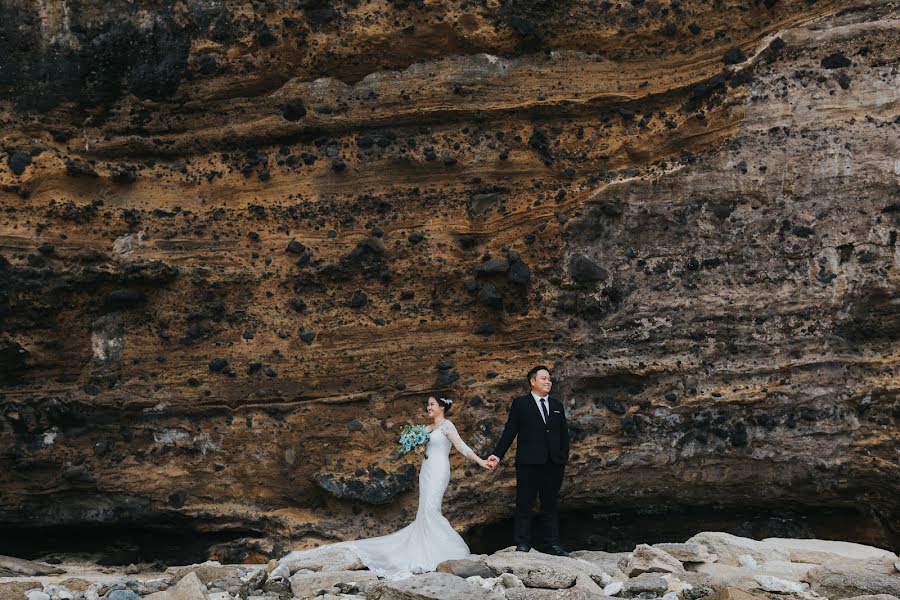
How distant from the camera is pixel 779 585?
8.84 m

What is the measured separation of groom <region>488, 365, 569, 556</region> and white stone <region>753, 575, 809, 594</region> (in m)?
1.69

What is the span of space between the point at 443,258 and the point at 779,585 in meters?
4.27

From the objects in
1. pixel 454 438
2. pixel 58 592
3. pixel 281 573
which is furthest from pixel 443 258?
pixel 58 592

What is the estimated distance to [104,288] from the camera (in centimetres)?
1121

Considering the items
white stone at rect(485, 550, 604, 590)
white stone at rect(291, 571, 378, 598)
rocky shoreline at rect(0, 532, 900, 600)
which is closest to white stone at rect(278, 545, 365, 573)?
rocky shoreline at rect(0, 532, 900, 600)

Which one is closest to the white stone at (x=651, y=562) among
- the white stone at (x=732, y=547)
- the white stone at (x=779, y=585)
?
the white stone at (x=779, y=585)

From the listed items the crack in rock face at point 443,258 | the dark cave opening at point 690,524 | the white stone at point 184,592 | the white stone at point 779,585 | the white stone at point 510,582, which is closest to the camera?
the white stone at point 184,592

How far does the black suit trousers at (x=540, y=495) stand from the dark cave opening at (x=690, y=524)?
54.7 inches

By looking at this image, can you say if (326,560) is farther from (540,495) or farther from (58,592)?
(58,592)

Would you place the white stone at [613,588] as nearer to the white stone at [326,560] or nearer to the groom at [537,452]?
the groom at [537,452]

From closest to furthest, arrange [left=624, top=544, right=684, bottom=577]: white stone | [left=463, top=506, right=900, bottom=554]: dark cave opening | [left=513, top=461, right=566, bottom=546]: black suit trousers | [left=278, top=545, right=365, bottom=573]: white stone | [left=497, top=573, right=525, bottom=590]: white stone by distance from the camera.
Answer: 1. [left=497, top=573, right=525, bottom=590]: white stone
2. [left=624, top=544, right=684, bottom=577]: white stone
3. [left=278, top=545, right=365, bottom=573]: white stone
4. [left=513, top=461, right=566, bottom=546]: black suit trousers
5. [left=463, top=506, right=900, bottom=554]: dark cave opening

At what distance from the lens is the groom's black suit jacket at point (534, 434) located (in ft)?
32.0

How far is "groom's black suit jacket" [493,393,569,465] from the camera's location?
977 cm

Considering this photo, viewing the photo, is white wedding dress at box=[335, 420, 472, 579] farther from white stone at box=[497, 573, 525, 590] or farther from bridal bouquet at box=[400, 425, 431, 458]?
white stone at box=[497, 573, 525, 590]
